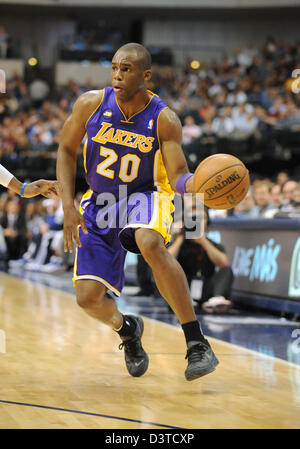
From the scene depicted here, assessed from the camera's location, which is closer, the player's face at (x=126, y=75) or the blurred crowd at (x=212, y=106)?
the player's face at (x=126, y=75)

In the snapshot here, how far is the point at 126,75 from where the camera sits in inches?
170

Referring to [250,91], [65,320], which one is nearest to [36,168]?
[250,91]

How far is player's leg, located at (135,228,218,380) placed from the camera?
4094mm

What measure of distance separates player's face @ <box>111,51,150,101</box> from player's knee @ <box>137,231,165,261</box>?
90cm

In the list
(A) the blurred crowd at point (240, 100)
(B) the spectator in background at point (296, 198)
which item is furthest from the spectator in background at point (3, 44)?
(B) the spectator in background at point (296, 198)

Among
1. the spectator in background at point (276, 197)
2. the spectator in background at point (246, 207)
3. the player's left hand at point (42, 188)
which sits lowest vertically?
the spectator in background at point (246, 207)

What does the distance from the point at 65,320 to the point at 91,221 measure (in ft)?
9.76

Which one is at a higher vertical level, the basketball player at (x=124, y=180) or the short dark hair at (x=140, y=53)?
the short dark hair at (x=140, y=53)

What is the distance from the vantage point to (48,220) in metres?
15.2

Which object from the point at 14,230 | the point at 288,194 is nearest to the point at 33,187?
the point at 288,194

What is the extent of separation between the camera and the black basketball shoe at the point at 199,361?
13.3 ft
